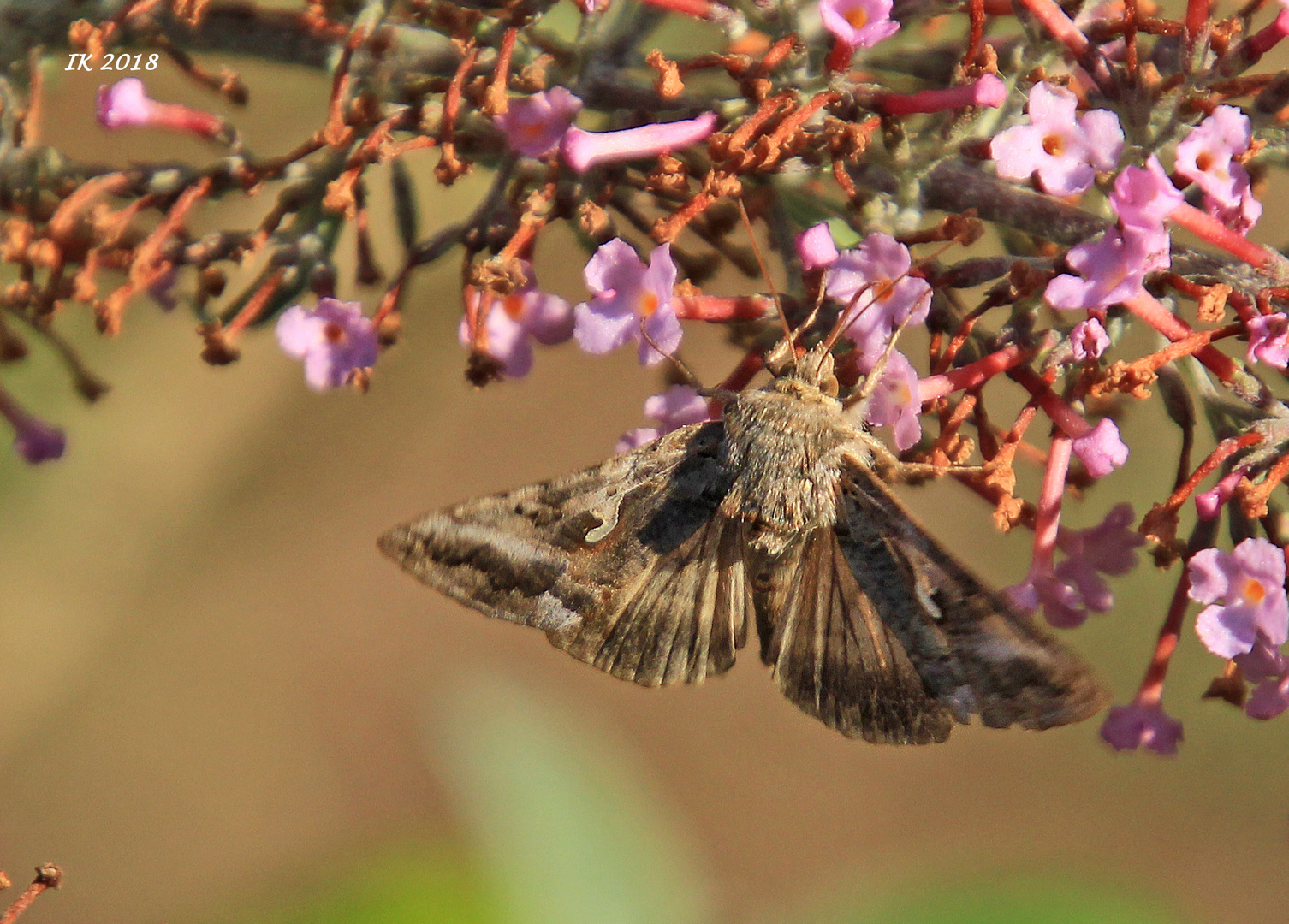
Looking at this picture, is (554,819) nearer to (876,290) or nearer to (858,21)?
(876,290)

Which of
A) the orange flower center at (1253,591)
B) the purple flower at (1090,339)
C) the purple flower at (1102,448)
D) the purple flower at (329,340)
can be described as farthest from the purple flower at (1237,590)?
the purple flower at (329,340)

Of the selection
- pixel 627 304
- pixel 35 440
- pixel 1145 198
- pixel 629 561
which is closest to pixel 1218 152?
pixel 1145 198

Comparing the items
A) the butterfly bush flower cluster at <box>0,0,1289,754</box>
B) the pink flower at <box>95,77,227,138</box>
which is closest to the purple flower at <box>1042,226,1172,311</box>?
the butterfly bush flower cluster at <box>0,0,1289,754</box>

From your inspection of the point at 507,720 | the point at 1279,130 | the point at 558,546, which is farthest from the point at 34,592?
the point at 1279,130

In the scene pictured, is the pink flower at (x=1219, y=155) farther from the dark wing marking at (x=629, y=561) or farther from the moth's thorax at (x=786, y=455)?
the dark wing marking at (x=629, y=561)

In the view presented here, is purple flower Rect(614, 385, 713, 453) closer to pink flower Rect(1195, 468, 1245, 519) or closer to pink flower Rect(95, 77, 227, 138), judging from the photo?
pink flower Rect(1195, 468, 1245, 519)

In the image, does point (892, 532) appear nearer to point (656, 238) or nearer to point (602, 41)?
point (656, 238)
